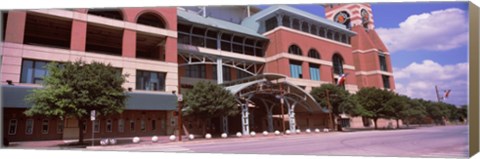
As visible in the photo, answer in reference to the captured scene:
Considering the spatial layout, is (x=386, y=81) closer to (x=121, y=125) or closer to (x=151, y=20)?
(x=151, y=20)

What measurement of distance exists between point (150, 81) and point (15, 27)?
11876 millimetres

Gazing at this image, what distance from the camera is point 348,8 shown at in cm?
7269

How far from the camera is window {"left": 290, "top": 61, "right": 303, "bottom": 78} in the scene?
47.5 m

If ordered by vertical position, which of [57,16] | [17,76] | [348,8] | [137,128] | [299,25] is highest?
[348,8]

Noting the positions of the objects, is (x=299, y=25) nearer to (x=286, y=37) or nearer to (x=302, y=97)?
(x=286, y=37)

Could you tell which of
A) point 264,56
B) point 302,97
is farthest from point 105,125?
point 264,56

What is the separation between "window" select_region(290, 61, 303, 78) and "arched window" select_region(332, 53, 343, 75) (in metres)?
9.13

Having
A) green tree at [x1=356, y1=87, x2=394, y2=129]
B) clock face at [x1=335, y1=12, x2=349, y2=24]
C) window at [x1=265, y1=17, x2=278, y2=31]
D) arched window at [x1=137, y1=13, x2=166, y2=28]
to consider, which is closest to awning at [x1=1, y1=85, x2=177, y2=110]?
arched window at [x1=137, y1=13, x2=166, y2=28]

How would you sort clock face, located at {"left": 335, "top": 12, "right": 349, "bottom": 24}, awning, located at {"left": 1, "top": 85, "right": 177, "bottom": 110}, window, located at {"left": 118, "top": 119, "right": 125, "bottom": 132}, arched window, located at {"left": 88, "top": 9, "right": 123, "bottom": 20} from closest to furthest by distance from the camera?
awning, located at {"left": 1, "top": 85, "right": 177, "bottom": 110} < window, located at {"left": 118, "top": 119, "right": 125, "bottom": 132} < arched window, located at {"left": 88, "top": 9, "right": 123, "bottom": 20} < clock face, located at {"left": 335, "top": 12, "right": 349, "bottom": 24}

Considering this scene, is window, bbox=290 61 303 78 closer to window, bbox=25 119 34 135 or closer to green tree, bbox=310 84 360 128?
green tree, bbox=310 84 360 128

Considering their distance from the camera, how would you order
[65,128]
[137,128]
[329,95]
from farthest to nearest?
1. [329,95]
2. [137,128]
3. [65,128]

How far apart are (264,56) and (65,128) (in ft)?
95.0

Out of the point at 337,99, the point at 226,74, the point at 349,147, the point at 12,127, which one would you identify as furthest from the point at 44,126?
the point at 337,99

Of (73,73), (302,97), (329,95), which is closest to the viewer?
(73,73)
